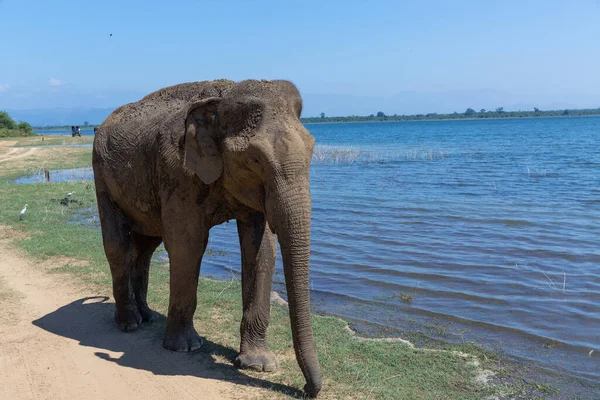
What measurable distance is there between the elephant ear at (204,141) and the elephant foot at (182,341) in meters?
1.99

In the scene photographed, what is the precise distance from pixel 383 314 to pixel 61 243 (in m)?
7.26

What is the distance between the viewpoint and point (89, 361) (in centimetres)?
629

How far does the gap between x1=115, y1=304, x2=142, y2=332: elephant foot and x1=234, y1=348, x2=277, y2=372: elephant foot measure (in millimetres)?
1868

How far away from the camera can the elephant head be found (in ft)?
15.5

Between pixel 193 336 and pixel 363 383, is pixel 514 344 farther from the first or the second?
pixel 193 336

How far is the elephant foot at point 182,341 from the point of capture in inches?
253

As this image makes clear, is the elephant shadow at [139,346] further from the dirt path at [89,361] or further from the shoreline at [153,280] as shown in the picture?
the shoreline at [153,280]

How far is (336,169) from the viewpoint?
1371 inches

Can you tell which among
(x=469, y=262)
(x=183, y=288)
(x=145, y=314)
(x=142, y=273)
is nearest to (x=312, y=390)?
(x=183, y=288)

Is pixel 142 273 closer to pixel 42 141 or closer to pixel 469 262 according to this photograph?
pixel 469 262

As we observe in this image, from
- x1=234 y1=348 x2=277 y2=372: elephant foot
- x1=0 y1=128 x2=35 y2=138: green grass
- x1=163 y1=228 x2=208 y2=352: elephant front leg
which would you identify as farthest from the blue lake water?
x1=0 y1=128 x2=35 y2=138: green grass

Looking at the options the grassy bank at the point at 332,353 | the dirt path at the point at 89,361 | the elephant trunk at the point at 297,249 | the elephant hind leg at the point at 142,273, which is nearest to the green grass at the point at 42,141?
the grassy bank at the point at 332,353

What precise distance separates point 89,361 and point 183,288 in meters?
1.37

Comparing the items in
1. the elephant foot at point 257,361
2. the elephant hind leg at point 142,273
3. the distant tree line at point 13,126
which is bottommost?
the elephant foot at point 257,361
